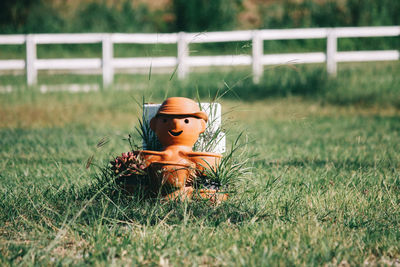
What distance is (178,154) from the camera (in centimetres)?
311

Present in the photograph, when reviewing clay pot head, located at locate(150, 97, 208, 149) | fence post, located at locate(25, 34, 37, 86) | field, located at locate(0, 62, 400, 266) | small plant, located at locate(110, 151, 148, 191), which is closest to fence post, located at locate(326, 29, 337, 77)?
field, located at locate(0, 62, 400, 266)

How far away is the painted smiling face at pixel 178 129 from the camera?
3.15m

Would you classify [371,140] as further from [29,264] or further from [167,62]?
[167,62]

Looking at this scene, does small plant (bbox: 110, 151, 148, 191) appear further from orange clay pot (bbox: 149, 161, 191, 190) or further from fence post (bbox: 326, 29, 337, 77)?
fence post (bbox: 326, 29, 337, 77)

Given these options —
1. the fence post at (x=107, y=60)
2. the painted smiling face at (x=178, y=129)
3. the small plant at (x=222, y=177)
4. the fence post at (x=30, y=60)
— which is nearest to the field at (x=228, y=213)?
the small plant at (x=222, y=177)

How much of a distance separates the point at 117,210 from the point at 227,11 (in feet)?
71.1

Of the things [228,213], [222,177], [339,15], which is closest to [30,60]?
[222,177]

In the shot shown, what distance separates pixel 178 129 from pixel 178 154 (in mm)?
163

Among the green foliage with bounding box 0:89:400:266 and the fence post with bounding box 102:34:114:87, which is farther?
the fence post with bounding box 102:34:114:87

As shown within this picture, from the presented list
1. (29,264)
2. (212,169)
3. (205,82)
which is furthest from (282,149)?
(205,82)

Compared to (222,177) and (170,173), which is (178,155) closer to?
(170,173)

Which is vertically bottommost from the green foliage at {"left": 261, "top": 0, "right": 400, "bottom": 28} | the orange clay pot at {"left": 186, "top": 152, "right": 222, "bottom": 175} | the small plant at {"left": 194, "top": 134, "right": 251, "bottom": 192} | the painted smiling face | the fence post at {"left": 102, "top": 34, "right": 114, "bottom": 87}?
the small plant at {"left": 194, "top": 134, "right": 251, "bottom": 192}

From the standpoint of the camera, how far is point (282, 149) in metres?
5.76

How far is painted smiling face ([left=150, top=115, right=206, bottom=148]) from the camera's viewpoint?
10.3ft
